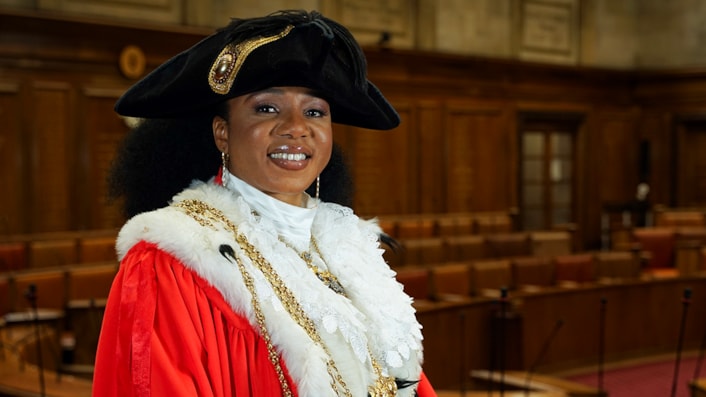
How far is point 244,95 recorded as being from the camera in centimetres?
151

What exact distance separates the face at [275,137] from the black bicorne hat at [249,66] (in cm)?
4

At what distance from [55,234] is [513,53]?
6.72 m

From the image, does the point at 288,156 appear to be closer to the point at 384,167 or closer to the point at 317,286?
the point at 317,286

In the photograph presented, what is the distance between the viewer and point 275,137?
4.94ft

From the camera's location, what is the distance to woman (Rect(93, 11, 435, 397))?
134 cm

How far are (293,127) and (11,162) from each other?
22.1 ft

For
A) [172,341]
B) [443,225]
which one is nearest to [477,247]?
[443,225]

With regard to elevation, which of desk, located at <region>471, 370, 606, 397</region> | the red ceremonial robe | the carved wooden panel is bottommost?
desk, located at <region>471, 370, 606, 397</region>

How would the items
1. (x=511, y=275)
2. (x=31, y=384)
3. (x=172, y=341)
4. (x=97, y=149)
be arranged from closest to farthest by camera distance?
(x=172, y=341) → (x=31, y=384) → (x=511, y=275) → (x=97, y=149)

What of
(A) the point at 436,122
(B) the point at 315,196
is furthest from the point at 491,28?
(B) the point at 315,196

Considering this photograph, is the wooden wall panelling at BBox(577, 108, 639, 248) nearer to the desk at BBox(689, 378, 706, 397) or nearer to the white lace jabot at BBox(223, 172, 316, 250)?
the desk at BBox(689, 378, 706, 397)

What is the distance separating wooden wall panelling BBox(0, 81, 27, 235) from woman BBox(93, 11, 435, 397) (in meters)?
6.43

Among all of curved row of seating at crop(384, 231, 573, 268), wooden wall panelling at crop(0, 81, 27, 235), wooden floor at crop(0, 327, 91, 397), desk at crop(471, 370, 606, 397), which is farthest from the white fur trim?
wooden wall panelling at crop(0, 81, 27, 235)

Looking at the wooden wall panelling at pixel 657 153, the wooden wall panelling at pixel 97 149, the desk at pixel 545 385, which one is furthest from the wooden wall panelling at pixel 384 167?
the desk at pixel 545 385
